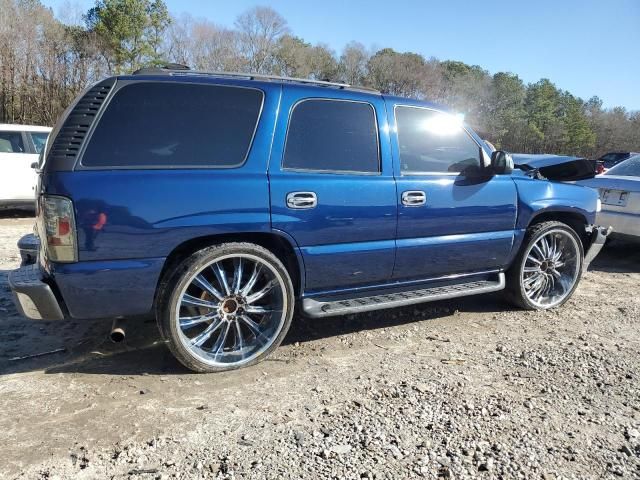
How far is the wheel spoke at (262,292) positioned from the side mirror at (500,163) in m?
2.06

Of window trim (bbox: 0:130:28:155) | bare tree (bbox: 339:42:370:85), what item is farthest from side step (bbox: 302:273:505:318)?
bare tree (bbox: 339:42:370:85)

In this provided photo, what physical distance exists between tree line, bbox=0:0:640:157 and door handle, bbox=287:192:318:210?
354 centimetres

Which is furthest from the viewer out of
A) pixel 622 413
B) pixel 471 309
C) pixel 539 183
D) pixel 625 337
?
pixel 471 309

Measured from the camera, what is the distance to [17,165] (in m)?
8.47

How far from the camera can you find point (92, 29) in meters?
26.0

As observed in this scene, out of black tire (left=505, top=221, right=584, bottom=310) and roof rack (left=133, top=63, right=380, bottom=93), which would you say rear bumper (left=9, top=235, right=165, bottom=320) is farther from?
black tire (left=505, top=221, right=584, bottom=310)

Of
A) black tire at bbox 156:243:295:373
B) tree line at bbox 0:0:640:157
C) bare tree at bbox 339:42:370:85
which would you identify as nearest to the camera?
black tire at bbox 156:243:295:373

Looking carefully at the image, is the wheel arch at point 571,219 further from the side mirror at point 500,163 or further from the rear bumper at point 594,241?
the side mirror at point 500,163

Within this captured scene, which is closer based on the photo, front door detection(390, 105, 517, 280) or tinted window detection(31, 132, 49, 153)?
front door detection(390, 105, 517, 280)

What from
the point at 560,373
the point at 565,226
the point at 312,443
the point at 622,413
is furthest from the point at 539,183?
the point at 312,443

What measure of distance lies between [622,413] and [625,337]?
1.40 m

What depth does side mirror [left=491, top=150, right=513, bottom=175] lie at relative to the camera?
3.88 m

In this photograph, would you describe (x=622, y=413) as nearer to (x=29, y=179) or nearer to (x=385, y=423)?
(x=385, y=423)

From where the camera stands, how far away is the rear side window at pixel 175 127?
2.81m
